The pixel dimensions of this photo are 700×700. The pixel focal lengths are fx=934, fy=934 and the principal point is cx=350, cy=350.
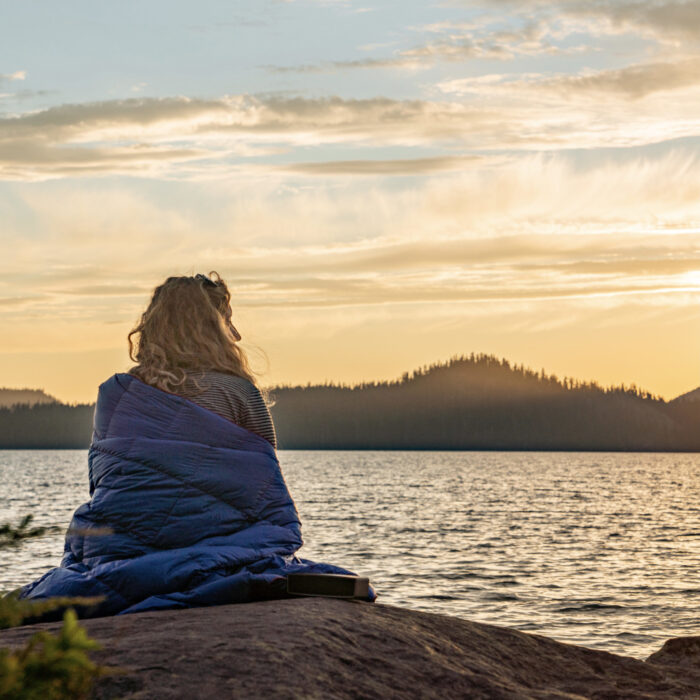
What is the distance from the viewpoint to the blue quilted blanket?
13.9 feet

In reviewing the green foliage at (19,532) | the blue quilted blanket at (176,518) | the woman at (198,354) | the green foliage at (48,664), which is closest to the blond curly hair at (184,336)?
the woman at (198,354)

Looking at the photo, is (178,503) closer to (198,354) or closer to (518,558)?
(198,354)

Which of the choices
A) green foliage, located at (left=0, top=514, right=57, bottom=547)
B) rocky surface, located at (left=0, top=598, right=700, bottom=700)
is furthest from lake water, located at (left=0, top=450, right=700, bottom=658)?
rocky surface, located at (left=0, top=598, right=700, bottom=700)

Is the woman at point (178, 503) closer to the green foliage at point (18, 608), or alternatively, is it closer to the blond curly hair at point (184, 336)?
the blond curly hair at point (184, 336)

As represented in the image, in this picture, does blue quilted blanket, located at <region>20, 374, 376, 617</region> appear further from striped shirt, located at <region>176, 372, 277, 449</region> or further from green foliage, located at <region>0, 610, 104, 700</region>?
green foliage, located at <region>0, 610, 104, 700</region>

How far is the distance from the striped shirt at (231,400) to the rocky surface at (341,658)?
0.98 metres

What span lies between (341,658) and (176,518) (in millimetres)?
1219

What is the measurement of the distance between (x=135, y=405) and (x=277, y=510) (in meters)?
0.87

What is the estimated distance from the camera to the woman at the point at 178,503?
4242mm

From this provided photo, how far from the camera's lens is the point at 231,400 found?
4.78 metres

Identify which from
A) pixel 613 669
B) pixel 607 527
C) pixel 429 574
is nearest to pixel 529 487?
pixel 607 527

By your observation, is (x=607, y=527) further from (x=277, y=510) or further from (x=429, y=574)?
(x=277, y=510)

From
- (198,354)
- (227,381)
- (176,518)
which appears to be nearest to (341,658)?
(176,518)

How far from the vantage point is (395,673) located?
3498 mm
